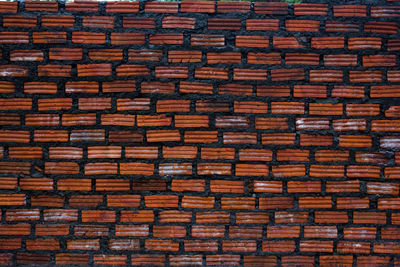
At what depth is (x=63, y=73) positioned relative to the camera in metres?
2.19

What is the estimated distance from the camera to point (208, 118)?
2193 mm

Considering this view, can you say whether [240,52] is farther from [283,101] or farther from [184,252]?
[184,252]

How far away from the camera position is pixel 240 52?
86.3 inches

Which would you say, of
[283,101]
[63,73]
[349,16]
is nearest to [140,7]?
[63,73]

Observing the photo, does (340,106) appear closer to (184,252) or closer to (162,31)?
(162,31)

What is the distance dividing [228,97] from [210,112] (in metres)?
0.16

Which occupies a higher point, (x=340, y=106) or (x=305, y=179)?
(x=340, y=106)

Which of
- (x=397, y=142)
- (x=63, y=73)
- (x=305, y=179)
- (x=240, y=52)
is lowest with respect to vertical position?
(x=305, y=179)

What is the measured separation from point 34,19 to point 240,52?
1.42 meters

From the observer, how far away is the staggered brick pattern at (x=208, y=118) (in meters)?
2.18

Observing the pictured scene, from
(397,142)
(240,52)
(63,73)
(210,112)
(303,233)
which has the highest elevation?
(240,52)

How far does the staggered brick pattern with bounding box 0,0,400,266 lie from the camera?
85.7 inches

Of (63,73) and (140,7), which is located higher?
(140,7)

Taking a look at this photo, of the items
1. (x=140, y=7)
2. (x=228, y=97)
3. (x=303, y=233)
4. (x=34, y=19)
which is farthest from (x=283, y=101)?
(x=34, y=19)
